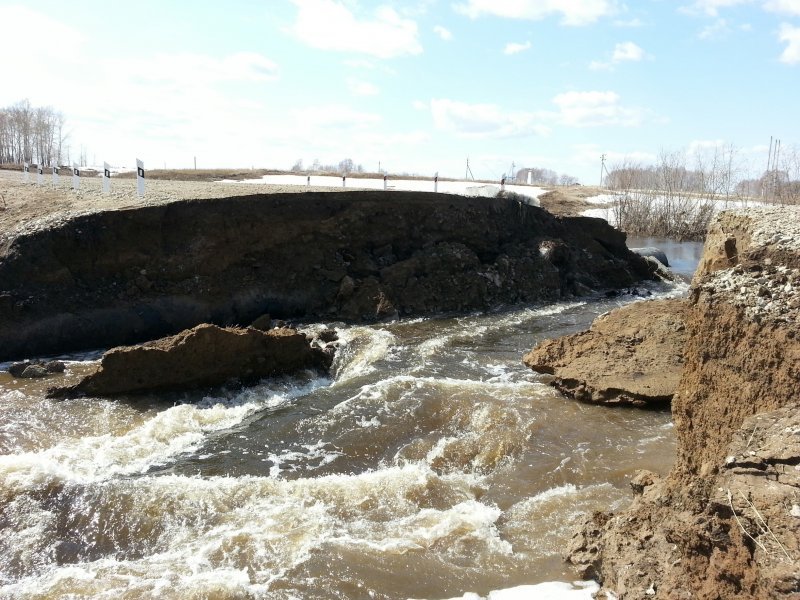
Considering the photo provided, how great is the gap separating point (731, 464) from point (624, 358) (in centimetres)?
531

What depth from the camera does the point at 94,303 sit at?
1041 centimetres

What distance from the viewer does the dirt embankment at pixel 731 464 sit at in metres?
3.08

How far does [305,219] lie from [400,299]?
285 cm

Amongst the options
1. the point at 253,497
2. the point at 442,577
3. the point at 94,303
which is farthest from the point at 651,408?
the point at 94,303

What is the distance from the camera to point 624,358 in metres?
8.58

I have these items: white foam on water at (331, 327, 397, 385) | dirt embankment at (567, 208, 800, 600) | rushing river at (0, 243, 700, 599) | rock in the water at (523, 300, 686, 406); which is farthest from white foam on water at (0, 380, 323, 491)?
dirt embankment at (567, 208, 800, 600)

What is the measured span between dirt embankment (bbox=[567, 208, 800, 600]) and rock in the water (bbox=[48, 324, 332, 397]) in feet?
17.6

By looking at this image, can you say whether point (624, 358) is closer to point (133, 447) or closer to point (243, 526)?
point (243, 526)

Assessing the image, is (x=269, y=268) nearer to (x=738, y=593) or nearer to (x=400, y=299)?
(x=400, y=299)

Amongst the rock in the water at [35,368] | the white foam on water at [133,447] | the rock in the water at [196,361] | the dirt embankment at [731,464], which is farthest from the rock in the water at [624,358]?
the rock in the water at [35,368]

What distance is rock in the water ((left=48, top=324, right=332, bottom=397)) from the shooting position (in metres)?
7.83

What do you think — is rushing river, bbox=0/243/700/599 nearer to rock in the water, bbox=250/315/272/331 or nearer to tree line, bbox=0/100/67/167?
rock in the water, bbox=250/315/272/331

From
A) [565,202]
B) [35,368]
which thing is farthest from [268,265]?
[565,202]

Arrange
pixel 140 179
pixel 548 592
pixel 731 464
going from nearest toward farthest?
pixel 731 464
pixel 548 592
pixel 140 179
